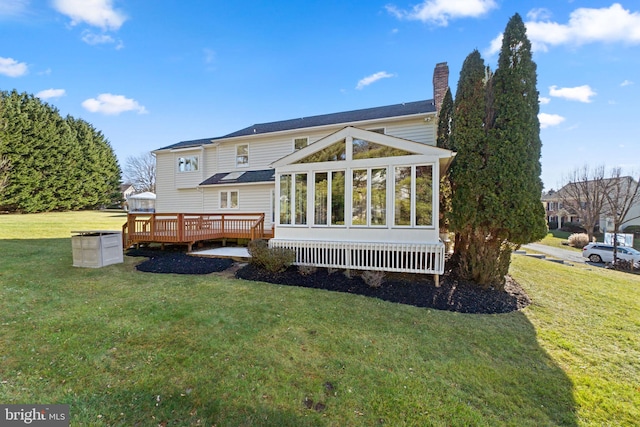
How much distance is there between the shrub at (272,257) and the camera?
7.90m

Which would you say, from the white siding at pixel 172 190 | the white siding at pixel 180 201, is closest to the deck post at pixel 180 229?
the white siding at pixel 180 201

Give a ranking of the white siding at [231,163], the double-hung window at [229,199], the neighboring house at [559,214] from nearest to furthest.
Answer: the white siding at [231,163] < the double-hung window at [229,199] < the neighboring house at [559,214]

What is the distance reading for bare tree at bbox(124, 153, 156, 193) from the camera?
4634 cm

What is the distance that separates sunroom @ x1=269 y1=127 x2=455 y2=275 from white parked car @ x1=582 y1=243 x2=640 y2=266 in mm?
19172

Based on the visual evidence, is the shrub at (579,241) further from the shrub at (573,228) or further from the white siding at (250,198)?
the white siding at (250,198)

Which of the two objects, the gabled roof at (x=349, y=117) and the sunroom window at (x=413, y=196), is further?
the gabled roof at (x=349, y=117)

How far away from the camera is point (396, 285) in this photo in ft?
23.5

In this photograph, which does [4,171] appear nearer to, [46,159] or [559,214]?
[46,159]

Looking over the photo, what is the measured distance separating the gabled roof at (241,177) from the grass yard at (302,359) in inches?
334

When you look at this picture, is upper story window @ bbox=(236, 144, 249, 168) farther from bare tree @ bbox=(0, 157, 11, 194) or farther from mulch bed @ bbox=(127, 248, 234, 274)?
bare tree @ bbox=(0, 157, 11, 194)

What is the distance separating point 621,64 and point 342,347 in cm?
1615

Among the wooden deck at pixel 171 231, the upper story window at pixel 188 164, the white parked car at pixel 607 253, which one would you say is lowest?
the white parked car at pixel 607 253

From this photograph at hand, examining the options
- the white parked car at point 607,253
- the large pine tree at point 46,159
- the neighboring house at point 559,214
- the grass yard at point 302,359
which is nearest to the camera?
the grass yard at point 302,359

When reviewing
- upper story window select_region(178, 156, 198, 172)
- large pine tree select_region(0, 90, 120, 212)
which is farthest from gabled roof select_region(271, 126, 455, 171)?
large pine tree select_region(0, 90, 120, 212)
